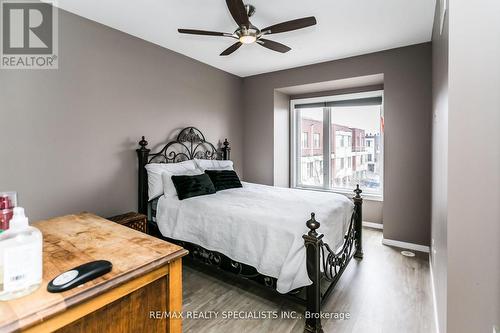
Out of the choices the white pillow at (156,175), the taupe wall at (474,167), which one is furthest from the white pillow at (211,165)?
the taupe wall at (474,167)

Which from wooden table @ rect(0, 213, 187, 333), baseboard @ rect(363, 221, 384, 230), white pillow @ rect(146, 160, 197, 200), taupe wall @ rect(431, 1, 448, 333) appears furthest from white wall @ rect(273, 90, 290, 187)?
wooden table @ rect(0, 213, 187, 333)

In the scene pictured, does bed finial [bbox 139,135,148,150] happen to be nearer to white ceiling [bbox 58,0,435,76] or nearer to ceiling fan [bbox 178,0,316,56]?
white ceiling [bbox 58,0,435,76]

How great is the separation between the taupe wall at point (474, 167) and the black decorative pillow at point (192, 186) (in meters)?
2.38

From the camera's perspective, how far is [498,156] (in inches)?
43.8

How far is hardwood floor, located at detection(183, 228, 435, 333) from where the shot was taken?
1.93 metres

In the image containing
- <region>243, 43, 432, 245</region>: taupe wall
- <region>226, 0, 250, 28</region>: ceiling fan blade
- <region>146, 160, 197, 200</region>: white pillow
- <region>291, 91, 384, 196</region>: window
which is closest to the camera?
<region>226, 0, 250, 28</region>: ceiling fan blade

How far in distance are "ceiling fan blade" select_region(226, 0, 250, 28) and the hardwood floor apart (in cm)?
246

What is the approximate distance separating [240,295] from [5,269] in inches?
77.6

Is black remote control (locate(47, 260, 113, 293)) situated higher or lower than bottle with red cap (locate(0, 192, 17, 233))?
lower

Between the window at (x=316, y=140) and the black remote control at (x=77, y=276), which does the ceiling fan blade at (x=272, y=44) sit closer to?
the black remote control at (x=77, y=276)

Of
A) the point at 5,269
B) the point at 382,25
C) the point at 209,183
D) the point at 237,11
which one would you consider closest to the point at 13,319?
the point at 5,269

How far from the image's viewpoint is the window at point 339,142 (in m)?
4.42

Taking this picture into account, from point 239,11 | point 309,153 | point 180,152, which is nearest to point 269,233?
point 239,11

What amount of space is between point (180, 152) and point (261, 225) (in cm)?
207
